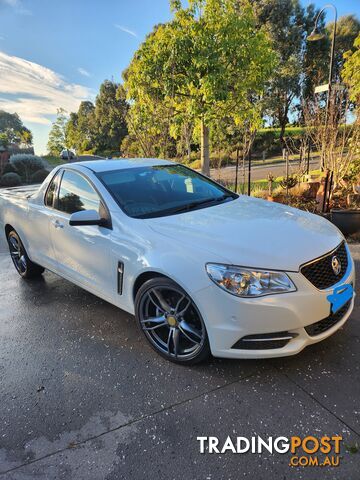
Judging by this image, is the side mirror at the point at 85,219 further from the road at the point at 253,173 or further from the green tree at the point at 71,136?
the green tree at the point at 71,136

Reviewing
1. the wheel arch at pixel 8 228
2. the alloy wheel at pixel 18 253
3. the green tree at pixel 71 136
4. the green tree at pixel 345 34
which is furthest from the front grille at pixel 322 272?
the green tree at pixel 71 136

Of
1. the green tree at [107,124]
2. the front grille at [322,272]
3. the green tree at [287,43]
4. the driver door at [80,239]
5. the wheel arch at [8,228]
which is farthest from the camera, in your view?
the green tree at [107,124]

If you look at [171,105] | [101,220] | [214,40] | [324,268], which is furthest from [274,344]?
[171,105]

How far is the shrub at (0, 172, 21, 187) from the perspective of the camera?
18672 millimetres

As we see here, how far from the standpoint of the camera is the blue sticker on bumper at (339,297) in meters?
2.30

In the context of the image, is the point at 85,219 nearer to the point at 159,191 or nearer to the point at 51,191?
the point at 159,191

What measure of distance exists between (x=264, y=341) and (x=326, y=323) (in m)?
0.50

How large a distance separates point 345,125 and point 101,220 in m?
6.32

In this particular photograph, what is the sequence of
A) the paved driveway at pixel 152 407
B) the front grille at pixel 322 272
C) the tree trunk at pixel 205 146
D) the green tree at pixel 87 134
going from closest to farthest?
the paved driveway at pixel 152 407 → the front grille at pixel 322 272 → the tree trunk at pixel 205 146 → the green tree at pixel 87 134

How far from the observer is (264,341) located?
2.22 m

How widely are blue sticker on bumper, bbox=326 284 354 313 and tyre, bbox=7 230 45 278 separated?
367cm

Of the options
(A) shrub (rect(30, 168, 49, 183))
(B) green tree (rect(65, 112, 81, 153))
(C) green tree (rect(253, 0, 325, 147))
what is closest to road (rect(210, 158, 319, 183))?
(C) green tree (rect(253, 0, 325, 147))

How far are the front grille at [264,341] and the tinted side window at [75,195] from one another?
5.42 ft

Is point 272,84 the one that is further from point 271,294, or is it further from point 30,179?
point 271,294
